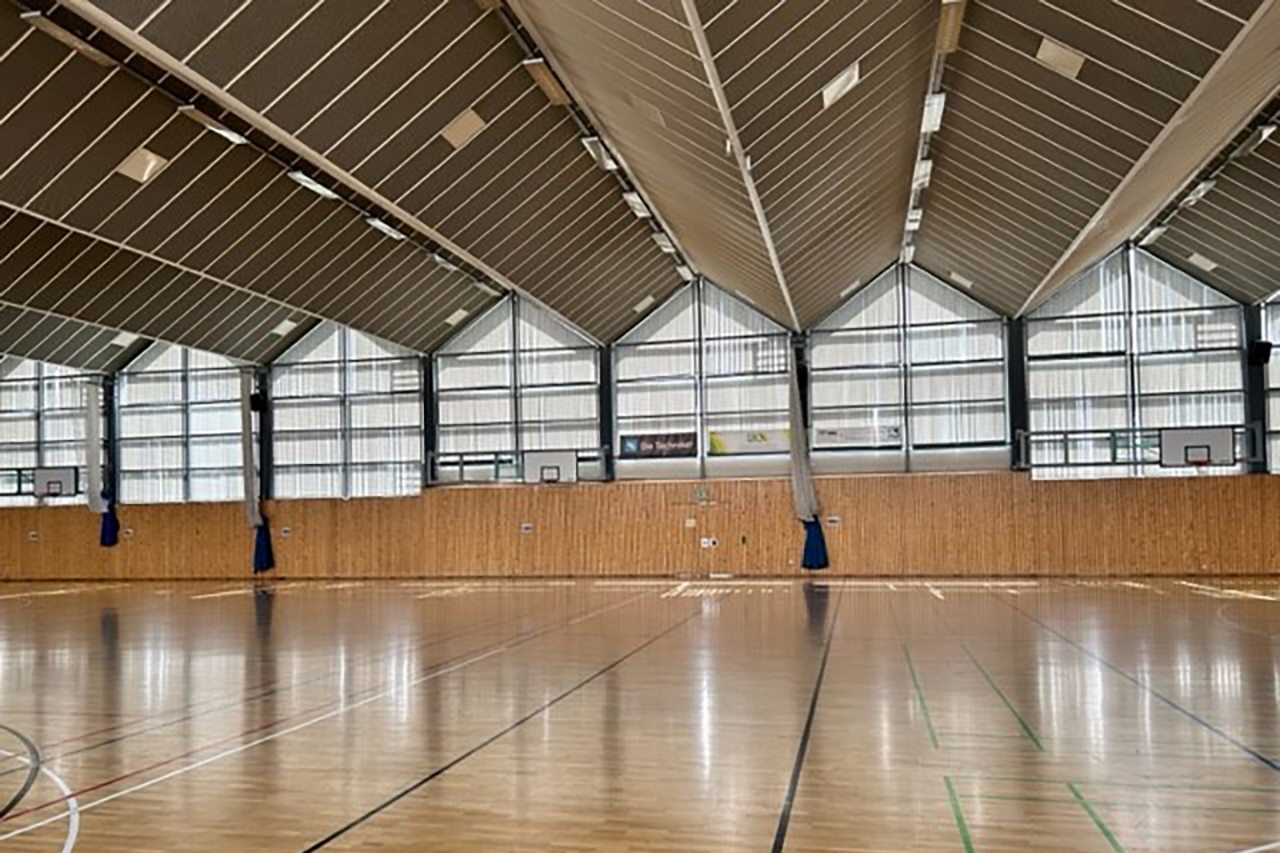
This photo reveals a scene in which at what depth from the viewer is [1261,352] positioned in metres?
30.7

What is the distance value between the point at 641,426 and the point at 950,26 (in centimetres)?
1963

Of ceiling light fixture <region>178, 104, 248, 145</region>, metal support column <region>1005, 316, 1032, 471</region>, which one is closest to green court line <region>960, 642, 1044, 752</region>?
ceiling light fixture <region>178, 104, 248, 145</region>

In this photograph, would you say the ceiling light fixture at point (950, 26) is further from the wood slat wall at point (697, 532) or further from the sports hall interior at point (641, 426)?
the wood slat wall at point (697, 532)

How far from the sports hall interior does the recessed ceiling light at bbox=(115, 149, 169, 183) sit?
0.12 meters

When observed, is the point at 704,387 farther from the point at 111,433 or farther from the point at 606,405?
the point at 111,433

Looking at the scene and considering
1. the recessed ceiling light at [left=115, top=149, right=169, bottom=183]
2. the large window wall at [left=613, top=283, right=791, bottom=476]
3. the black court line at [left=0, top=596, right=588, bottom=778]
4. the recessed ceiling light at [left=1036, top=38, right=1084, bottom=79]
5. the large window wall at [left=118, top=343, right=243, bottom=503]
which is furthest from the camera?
the large window wall at [left=118, top=343, right=243, bottom=503]

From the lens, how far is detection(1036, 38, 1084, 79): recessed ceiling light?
16297mm

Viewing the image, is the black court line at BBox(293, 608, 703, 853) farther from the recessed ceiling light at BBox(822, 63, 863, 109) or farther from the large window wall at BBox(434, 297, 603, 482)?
the large window wall at BBox(434, 297, 603, 482)

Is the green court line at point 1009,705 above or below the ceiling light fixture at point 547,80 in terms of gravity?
below

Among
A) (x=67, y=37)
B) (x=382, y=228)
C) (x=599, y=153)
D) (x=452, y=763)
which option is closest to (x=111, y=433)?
(x=382, y=228)

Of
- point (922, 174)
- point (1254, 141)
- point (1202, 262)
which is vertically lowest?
point (1202, 262)

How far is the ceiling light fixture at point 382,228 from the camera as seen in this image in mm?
27781

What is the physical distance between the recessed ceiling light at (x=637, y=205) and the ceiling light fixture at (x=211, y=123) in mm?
8667

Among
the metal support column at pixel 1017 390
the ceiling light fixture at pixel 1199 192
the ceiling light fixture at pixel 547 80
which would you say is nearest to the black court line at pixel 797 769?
the ceiling light fixture at pixel 547 80
